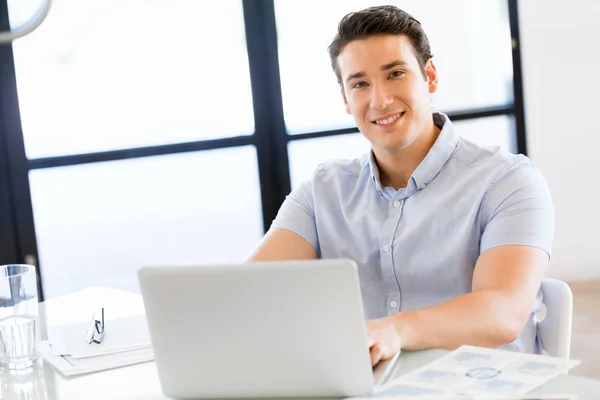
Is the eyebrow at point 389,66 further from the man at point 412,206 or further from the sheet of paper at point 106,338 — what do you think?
the sheet of paper at point 106,338

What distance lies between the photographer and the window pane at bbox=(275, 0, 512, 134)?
171 inches

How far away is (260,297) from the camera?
1.30 m

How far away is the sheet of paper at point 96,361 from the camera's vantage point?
166 cm

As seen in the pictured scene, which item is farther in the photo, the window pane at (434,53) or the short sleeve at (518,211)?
the window pane at (434,53)

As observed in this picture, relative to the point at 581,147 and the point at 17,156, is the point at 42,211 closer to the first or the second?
the point at 17,156

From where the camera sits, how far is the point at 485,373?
1.36 metres

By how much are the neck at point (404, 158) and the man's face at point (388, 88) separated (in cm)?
1

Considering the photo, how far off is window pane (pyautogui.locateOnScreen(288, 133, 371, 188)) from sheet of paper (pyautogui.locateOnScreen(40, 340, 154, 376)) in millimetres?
2735

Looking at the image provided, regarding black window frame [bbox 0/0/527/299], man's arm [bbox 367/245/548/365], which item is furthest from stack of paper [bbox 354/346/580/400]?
black window frame [bbox 0/0/527/299]

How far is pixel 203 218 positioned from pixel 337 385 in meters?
3.17

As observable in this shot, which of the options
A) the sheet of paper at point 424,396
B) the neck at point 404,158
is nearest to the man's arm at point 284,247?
the neck at point 404,158

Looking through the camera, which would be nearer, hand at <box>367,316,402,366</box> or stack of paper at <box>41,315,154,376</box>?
hand at <box>367,316,402,366</box>

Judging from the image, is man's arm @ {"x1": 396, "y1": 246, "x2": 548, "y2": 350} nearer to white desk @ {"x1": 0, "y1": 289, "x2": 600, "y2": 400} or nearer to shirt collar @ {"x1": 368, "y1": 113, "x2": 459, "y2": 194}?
white desk @ {"x1": 0, "y1": 289, "x2": 600, "y2": 400}

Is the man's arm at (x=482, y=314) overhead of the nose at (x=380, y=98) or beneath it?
beneath
